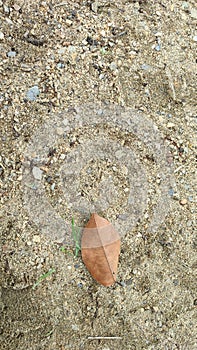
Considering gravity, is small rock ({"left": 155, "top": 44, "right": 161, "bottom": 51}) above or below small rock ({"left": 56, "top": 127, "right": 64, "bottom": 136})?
above

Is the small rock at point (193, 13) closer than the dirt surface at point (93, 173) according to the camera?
No

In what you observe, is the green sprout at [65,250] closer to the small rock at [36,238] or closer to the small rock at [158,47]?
the small rock at [36,238]

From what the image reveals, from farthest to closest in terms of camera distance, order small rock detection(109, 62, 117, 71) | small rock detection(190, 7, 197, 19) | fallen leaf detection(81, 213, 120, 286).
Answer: small rock detection(190, 7, 197, 19)
small rock detection(109, 62, 117, 71)
fallen leaf detection(81, 213, 120, 286)

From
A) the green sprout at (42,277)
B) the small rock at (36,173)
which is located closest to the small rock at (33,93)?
the small rock at (36,173)

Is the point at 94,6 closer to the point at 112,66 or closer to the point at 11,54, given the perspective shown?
the point at 112,66

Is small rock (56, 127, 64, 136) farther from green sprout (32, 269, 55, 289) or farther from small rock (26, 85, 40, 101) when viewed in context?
green sprout (32, 269, 55, 289)

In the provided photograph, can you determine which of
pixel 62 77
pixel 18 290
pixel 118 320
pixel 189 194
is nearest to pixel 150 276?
pixel 118 320

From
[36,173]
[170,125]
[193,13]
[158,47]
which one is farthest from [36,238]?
[193,13]

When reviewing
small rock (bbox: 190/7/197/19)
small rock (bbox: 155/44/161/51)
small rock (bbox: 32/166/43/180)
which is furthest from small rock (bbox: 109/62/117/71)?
small rock (bbox: 32/166/43/180)
